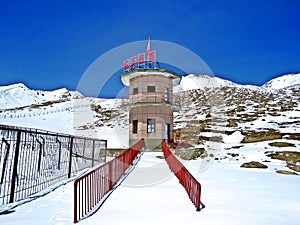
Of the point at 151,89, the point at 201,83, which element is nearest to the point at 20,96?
the point at 201,83

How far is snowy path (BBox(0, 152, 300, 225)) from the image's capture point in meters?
4.62

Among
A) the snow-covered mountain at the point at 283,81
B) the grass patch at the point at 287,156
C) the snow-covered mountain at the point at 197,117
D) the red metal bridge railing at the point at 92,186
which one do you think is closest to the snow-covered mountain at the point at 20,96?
the snow-covered mountain at the point at 197,117

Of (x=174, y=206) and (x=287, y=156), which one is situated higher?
(x=287, y=156)

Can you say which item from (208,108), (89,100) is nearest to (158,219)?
(208,108)

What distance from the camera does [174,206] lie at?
560cm

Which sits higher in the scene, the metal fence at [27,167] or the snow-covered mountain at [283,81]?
the snow-covered mountain at [283,81]

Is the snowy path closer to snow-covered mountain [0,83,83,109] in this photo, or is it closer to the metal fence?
the metal fence

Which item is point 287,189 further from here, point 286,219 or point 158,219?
point 158,219

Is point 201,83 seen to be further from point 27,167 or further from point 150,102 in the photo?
point 27,167

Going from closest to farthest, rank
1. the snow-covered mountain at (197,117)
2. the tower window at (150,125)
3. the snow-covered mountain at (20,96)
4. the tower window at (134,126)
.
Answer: the tower window at (150,125) < the tower window at (134,126) < the snow-covered mountain at (197,117) < the snow-covered mountain at (20,96)

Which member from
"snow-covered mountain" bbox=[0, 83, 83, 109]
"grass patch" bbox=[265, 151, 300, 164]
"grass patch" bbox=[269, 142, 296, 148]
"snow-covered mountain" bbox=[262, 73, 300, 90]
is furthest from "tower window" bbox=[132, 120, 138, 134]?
"snow-covered mountain" bbox=[262, 73, 300, 90]

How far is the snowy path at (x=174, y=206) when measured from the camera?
462 centimetres

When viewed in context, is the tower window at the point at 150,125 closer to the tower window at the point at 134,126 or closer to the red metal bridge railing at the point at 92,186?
the tower window at the point at 134,126

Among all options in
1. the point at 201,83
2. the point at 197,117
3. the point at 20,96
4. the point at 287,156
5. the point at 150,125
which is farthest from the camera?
the point at 20,96
